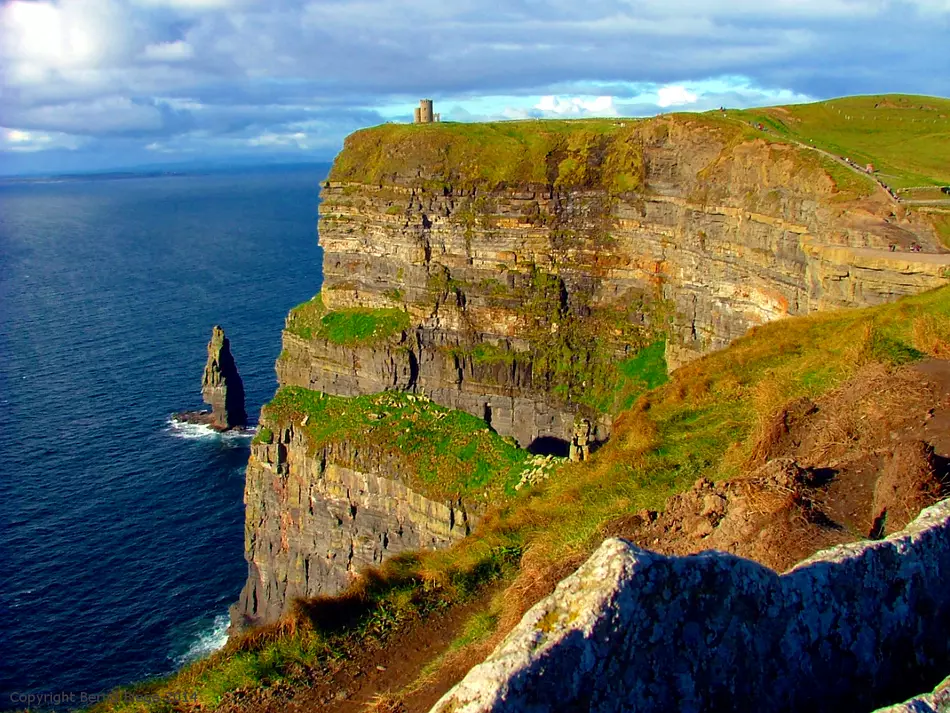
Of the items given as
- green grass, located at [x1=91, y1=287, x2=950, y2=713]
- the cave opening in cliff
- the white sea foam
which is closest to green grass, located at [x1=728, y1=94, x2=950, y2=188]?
green grass, located at [x1=91, y1=287, x2=950, y2=713]

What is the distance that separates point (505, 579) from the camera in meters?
15.6

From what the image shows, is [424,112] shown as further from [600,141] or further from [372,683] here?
[372,683]

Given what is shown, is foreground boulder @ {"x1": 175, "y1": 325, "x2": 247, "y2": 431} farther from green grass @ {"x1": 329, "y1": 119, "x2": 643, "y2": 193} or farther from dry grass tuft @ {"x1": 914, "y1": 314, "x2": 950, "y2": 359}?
dry grass tuft @ {"x1": 914, "y1": 314, "x2": 950, "y2": 359}

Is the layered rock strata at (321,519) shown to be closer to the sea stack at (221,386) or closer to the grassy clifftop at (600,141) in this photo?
the grassy clifftop at (600,141)

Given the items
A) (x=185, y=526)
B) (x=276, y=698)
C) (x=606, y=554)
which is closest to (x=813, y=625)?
(x=606, y=554)

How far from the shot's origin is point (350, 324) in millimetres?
54906

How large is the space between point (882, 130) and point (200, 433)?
197ft

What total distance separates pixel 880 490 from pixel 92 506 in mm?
60777

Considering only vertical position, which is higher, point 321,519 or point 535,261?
point 535,261

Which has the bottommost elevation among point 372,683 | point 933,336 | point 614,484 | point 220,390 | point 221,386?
point 220,390

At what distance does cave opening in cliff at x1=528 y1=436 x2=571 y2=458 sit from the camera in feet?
161

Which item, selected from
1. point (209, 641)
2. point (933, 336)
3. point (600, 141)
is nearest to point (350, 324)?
point (600, 141)

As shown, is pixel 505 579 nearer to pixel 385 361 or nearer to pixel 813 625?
pixel 813 625

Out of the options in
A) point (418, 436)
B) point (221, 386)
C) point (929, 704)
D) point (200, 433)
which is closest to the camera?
point (929, 704)
